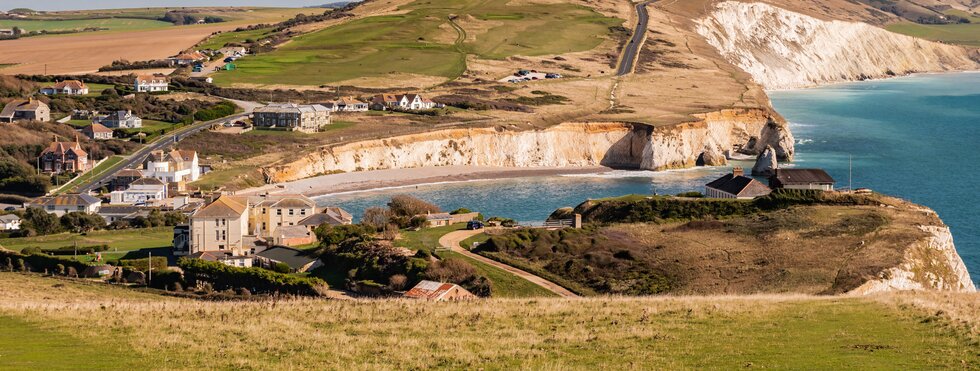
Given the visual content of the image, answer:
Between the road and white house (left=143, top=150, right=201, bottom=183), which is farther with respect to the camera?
the road

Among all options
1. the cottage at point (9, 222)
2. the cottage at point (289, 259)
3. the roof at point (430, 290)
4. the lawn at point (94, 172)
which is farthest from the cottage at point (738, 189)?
the lawn at point (94, 172)

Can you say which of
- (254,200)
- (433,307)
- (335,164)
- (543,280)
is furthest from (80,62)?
(433,307)

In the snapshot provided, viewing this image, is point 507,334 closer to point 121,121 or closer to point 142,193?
point 142,193

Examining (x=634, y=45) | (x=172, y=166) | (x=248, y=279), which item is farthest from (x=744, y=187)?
(x=634, y=45)

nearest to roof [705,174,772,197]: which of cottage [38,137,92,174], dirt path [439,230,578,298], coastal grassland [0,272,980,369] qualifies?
dirt path [439,230,578,298]

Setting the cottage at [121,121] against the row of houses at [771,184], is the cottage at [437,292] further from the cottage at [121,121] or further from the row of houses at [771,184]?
the cottage at [121,121]

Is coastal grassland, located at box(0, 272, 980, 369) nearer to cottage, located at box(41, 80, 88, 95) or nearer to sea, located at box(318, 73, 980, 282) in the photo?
sea, located at box(318, 73, 980, 282)
